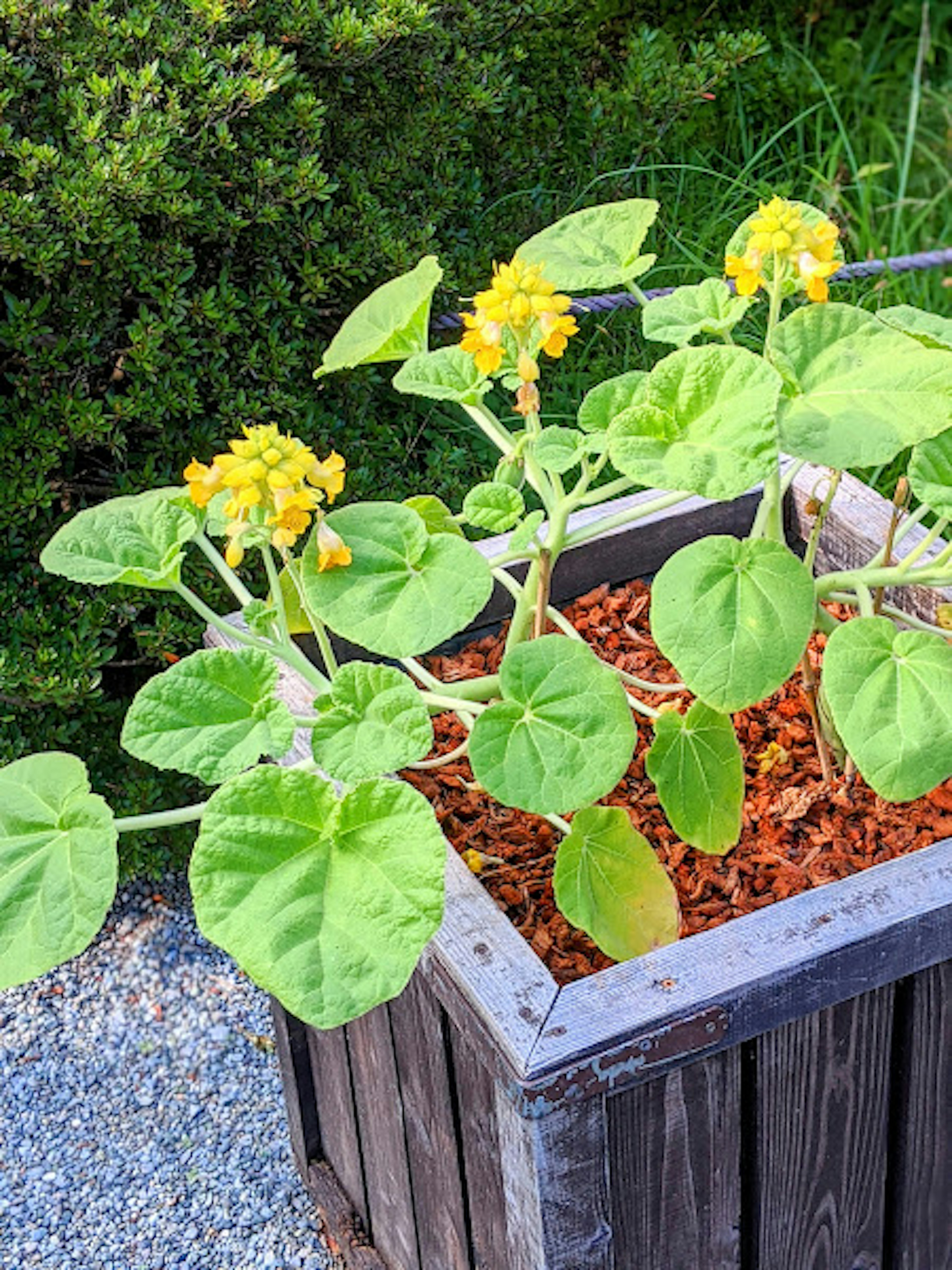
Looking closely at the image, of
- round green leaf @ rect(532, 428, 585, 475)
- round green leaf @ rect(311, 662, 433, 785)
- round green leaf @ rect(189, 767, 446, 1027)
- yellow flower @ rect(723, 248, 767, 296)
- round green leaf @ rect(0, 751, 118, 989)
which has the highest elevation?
yellow flower @ rect(723, 248, 767, 296)

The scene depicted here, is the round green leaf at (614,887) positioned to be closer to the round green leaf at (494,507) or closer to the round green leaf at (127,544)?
the round green leaf at (494,507)

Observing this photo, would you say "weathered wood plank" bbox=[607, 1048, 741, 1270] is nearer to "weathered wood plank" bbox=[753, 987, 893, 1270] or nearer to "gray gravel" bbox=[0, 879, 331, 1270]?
"weathered wood plank" bbox=[753, 987, 893, 1270]

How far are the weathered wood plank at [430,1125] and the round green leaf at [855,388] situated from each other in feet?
1.79

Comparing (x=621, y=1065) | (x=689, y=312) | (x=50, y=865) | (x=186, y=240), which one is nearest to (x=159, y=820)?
(x=50, y=865)

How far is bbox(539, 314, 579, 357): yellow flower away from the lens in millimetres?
1269

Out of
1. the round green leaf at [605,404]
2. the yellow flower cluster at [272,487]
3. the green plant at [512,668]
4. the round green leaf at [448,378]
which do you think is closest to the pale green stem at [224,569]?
the green plant at [512,668]

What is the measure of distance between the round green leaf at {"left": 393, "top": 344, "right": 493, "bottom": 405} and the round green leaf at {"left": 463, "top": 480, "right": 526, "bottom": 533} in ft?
0.44

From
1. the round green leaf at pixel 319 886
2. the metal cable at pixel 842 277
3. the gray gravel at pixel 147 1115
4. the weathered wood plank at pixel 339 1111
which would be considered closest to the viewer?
the round green leaf at pixel 319 886

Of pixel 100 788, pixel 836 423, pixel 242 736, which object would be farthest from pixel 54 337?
pixel 836 423

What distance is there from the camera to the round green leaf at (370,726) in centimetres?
119

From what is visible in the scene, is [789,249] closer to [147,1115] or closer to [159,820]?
[159,820]

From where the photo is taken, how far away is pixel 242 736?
1222 mm

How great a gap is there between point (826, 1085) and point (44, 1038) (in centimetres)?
144

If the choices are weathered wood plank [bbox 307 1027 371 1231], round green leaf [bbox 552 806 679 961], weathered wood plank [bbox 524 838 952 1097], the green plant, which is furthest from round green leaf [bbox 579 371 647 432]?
weathered wood plank [bbox 307 1027 371 1231]
